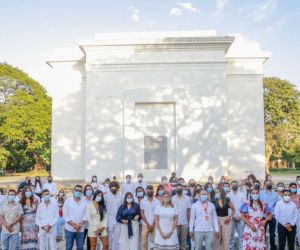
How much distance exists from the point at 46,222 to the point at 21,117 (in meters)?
33.7

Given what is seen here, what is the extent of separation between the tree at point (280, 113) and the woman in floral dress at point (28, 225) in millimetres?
38374

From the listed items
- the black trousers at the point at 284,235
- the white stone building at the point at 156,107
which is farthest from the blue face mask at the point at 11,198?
the white stone building at the point at 156,107

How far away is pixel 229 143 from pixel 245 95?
3201 millimetres

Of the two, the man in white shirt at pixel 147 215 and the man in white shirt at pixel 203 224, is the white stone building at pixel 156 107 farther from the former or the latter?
the man in white shirt at pixel 203 224

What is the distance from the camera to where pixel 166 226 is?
7.51 m

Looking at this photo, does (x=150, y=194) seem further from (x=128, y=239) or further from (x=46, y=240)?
(x=46, y=240)

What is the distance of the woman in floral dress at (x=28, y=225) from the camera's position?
8.43 m

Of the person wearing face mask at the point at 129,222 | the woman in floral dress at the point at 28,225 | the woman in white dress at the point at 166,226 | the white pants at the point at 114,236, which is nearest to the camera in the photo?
the woman in white dress at the point at 166,226

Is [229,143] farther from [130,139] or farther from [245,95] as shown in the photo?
[130,139]

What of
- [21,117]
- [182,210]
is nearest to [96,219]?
[182,210]

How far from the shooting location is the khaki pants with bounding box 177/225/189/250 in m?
9.71

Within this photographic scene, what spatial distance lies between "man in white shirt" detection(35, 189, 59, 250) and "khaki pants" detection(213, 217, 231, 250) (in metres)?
3.68

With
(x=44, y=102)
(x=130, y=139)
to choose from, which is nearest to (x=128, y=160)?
(x=130, y=139)

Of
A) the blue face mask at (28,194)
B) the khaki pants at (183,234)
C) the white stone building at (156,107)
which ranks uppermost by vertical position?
the white stone building at (156,107)
